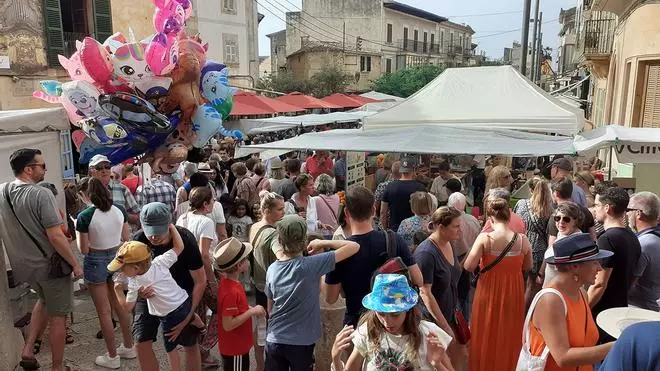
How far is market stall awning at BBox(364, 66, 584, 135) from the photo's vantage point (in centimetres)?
775

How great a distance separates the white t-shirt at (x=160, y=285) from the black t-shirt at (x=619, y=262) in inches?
116

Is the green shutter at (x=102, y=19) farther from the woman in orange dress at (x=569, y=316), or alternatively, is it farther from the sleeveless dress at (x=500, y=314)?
the woman in orange dress at (x=569, y=316)

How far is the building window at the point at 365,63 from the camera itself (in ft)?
146

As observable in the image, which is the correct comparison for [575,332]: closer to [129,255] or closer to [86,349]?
[129,255]

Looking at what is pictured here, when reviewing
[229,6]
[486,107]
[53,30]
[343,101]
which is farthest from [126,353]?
[229,6]

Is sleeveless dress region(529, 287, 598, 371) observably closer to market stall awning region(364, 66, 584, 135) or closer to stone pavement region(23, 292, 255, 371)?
stone pavement region(23, 292, 255, 371)

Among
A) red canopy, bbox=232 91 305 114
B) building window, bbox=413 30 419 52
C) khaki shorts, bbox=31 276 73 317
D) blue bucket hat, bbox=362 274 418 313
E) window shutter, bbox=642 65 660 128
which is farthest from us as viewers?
building window, bbox=413 30 419 52

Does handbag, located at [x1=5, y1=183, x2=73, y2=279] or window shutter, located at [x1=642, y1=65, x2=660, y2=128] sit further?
window shutter, located at [x1=642, y1=65, x2=660, y2=128]

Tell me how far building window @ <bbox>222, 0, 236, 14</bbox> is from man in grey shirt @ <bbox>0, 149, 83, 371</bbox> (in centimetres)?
2114

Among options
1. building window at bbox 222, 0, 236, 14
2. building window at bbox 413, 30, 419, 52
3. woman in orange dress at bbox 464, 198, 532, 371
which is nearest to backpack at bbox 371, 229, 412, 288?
woman in orange dress at bbox 464, 198, 532, 371

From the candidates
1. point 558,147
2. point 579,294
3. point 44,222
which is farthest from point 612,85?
point 44,222

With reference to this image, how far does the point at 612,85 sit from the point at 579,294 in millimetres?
14370

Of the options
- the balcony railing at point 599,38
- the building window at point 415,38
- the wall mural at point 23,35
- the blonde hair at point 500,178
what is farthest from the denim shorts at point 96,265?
the building window at point 415,38

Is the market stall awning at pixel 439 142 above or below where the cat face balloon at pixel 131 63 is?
below
